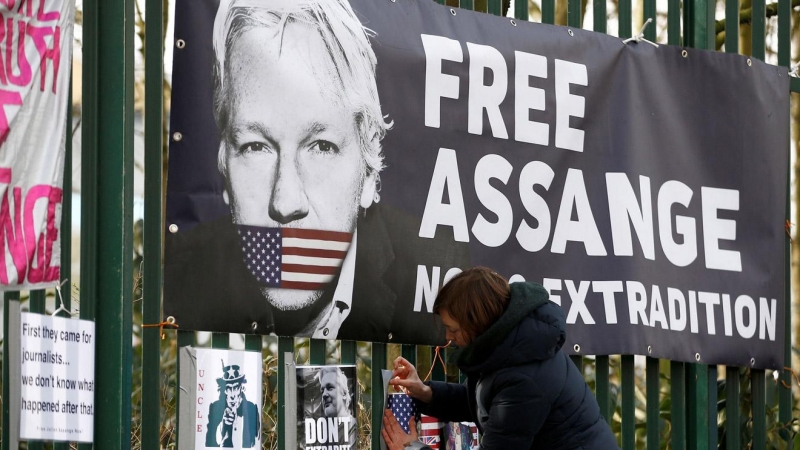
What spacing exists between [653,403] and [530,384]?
4.61 ft

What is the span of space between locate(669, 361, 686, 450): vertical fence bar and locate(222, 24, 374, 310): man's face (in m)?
1.65

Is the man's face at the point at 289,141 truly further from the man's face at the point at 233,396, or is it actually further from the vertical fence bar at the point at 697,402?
the vertical fence bar at the point at 697,402

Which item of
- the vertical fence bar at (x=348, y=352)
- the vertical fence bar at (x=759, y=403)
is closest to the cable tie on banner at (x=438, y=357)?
the vertical fence bar at (x=348, y=352)

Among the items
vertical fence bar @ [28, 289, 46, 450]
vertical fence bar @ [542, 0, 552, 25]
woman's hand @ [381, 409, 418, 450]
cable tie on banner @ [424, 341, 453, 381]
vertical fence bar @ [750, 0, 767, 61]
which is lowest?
woman's hand @ [381, 409, 418, 450]

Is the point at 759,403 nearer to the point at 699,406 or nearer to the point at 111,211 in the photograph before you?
the point at 699,406

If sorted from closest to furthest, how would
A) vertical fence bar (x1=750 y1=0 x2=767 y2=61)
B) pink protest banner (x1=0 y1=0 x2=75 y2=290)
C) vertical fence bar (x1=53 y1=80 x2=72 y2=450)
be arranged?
pink protest banner (x1=0 y1=0 x2=75 y2=290) < vertical fence bar (x1=53 y1=80 x2=72 y2=450) < vertical fence bar (x1=750 y1=0 x2=767 y2=61)

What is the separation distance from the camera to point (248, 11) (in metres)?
4.28

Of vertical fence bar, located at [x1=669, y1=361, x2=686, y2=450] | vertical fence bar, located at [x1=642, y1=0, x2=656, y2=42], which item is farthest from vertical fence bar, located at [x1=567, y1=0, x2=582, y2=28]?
vertical fence bar, located at [x1=669, y1=361, x2=686, y2=450]

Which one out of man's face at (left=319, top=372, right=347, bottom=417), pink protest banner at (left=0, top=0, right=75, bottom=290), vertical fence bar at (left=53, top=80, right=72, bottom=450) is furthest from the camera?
man's face at (left=319, top=372, right=347, bottom=417)

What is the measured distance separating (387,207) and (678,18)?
174 centimetres

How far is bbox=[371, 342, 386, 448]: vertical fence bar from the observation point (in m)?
4.41

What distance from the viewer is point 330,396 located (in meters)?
4.26

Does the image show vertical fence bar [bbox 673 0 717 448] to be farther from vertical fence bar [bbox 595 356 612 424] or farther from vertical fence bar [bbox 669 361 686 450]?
vertical fence bar [bbox 595 356 612 424]

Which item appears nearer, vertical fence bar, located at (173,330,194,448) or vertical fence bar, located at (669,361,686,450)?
vertical fence bar, located at (173,330,194,448)
